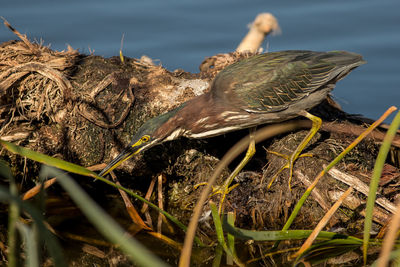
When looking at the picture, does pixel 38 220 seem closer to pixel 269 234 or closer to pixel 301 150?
pixel 269 234

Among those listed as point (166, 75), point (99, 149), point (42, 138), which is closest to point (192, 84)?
point (166, 75)

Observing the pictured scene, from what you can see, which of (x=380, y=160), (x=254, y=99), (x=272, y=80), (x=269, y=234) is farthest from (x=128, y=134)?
(x=380, y=160)

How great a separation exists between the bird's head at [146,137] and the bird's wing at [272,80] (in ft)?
1.75

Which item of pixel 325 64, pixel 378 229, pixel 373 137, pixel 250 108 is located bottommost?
pixel 378 229

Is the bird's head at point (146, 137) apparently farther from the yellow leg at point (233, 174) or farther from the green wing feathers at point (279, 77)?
the yellow leg at point (233, 174)

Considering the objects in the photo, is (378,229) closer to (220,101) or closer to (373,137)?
(373,137)

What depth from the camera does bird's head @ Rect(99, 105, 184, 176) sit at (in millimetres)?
4207

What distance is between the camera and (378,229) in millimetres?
4102

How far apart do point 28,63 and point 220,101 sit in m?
1.80

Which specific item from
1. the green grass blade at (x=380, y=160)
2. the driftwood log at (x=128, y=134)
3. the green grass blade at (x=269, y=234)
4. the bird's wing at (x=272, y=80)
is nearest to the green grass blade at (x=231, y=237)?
the green grass blade at (x=269, y=234)

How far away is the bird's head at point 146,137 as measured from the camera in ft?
13.8

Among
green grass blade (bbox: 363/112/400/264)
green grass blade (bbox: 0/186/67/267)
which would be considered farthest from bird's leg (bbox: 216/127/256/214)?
green grass blade (bbox: 0/186/67/267)

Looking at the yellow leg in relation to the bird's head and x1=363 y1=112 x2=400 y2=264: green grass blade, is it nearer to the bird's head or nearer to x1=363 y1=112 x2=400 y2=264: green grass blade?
the bird's head

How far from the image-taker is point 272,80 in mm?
4637
